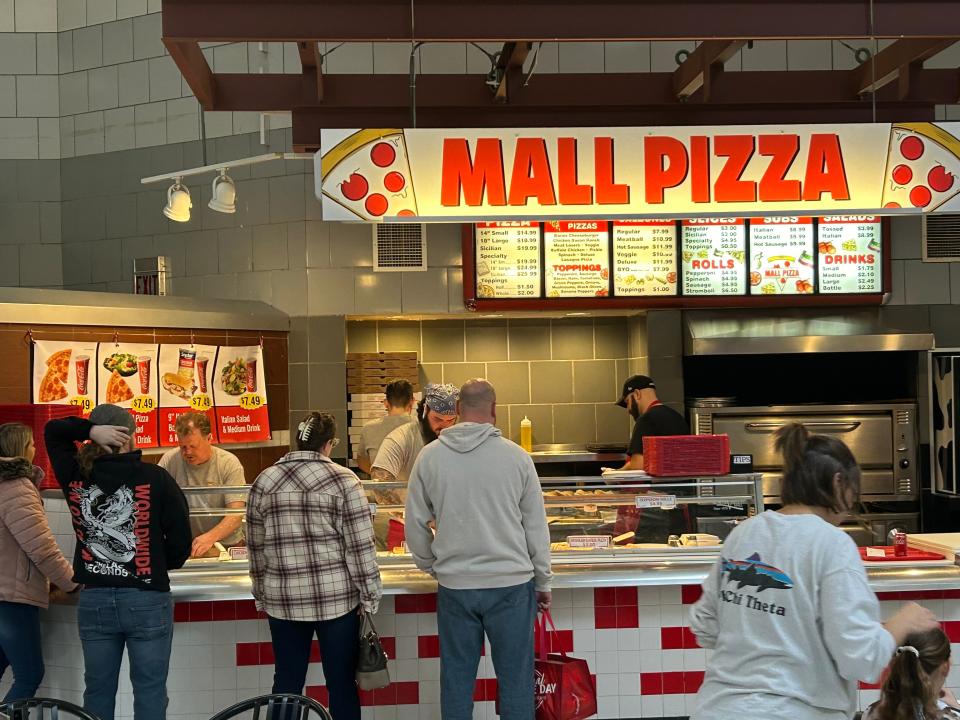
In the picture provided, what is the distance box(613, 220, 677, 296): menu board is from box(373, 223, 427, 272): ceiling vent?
4.74ft

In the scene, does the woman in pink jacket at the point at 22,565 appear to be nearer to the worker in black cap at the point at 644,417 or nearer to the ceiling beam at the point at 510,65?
the worker in black cap at the point at 644,417

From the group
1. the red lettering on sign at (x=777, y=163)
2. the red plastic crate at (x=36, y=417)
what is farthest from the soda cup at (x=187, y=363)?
the red lettering on sign at (x=777, y=163)

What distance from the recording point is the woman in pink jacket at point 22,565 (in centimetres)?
438

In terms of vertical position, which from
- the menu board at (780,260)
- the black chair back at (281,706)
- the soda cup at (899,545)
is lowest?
the black chair back at (281,706)

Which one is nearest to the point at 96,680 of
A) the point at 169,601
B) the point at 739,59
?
the point at 169,601

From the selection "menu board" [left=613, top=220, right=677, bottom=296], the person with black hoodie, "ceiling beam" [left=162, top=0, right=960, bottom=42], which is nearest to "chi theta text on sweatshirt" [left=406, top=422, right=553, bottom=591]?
the person with black hoodie

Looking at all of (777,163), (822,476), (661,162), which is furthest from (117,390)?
(822,476)

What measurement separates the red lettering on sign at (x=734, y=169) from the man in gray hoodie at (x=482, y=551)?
62.6 inches

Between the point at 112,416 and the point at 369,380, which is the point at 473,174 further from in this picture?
the point at 369,380

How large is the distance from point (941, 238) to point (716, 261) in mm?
1727

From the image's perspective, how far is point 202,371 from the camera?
738cm

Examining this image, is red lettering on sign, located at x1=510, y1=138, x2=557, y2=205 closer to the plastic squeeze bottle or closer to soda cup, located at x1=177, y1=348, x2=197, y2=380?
soda cup, located at x1=177, y1=348, x2=197, y2=380

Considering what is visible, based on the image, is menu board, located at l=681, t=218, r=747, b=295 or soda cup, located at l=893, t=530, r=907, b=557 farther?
menu board, located at l=681, t=218, r=747, b=295

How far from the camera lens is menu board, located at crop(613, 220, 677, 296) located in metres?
7.67
